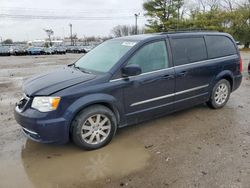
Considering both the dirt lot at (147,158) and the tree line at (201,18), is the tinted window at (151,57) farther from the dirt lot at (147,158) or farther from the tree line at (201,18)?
the tree line at (201,18)

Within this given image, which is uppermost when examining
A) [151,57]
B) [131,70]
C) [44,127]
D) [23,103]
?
[151,57]

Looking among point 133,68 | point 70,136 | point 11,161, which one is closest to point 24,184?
point 11,161

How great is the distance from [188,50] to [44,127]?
3041 millimetres

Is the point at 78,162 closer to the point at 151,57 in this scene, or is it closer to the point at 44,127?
the point at 44,127

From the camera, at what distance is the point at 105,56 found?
4.36 m

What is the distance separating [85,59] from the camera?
4738 mm

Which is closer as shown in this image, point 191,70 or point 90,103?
point 90,103

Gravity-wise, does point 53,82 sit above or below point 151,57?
below

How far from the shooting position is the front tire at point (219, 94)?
5320 millimetres

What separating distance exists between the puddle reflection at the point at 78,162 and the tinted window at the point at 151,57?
51.1 inches

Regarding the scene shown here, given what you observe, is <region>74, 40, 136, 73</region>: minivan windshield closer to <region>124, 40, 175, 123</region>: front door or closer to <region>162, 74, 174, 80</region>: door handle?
<region>124, 40, 175, 123</region>: front door

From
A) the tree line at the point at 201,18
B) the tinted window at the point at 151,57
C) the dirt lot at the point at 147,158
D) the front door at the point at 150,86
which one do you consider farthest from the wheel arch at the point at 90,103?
the tree line at the point at 201,18

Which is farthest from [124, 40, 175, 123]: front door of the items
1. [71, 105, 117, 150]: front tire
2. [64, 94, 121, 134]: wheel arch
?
[71, 105, 117, 150]: front tire

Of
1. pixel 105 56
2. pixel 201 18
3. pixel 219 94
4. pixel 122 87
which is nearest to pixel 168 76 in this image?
pixel 122 87
